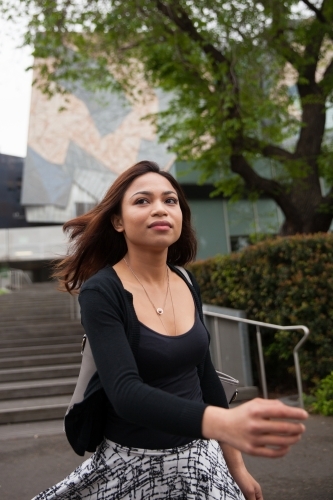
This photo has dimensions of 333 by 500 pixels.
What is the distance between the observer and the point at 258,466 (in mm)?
4480

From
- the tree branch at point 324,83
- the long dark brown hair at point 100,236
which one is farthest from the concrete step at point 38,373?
the long dark brown hair at point 100,236

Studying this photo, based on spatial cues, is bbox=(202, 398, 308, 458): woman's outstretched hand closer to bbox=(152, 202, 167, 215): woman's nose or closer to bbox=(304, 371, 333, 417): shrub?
bbox=(152, 202, 167, 215): woman's nose

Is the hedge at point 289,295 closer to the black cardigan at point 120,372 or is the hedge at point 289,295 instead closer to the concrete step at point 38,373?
the concrete step at point 38,373

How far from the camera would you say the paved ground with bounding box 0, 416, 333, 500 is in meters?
3.96

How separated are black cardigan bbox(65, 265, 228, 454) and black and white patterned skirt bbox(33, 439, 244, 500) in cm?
9

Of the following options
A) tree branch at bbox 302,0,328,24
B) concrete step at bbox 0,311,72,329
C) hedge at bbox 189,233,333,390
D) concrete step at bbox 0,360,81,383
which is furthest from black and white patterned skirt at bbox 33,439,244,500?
concrete step at bbox 0,311,72,329

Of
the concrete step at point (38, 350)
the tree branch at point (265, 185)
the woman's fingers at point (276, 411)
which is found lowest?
the concrete step at point (38, 350)

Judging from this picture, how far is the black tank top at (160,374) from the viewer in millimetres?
1585

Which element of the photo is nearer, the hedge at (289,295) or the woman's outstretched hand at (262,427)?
the woman's outstretched hand at (262,427)

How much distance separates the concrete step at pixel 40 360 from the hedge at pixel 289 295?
295cm

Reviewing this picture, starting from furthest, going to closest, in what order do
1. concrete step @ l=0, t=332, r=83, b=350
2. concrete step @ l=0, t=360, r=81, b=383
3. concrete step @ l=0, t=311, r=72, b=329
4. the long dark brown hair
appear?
concrete step @ l=0, t=311, r=72, b=329
concrete step @ l=0, t=332, r=83, b=350
concrete step @ l=0, t=360, r=81, b=383
the long dark brown hair

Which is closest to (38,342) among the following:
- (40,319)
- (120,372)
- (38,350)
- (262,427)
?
(38,350)

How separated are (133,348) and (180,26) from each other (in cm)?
969

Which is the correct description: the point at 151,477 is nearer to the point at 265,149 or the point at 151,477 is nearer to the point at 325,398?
the point at 325,398
